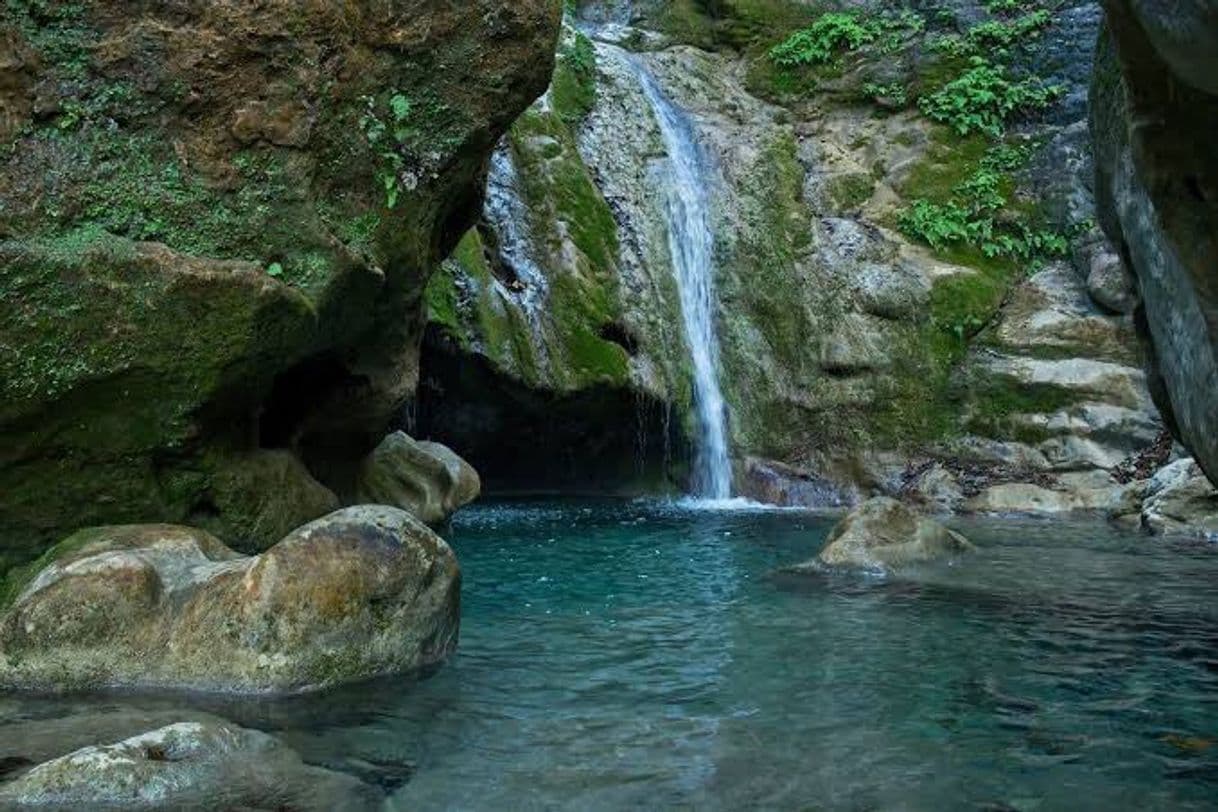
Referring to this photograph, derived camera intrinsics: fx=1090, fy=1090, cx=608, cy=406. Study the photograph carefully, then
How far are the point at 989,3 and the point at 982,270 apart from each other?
262 inches

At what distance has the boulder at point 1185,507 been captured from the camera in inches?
471

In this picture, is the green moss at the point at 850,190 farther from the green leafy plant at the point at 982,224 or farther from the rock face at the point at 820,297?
the green leafy plant at the point at 982,224

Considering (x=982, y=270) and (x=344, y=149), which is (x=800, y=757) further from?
(x=982, y=270)

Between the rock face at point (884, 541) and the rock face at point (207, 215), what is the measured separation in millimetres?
4380

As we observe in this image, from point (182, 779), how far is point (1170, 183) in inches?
170

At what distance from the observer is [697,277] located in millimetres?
17781

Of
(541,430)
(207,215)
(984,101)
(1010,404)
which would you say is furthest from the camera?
(984,101)

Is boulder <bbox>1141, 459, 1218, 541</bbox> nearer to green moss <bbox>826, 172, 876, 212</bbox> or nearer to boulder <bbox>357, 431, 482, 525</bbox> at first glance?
boulder <bbox>357, 431, 482, 525</bbox>

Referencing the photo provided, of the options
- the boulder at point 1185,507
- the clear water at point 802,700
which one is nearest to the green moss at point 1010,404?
the boulder at point 1185,507

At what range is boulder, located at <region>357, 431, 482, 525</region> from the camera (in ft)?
34.9

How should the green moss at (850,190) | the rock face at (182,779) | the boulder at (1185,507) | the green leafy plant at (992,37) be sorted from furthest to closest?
the green leafy plant at (992,37)
the green moss at (850,190)
the boulder at (1185,507)
the rock face at (182,779)

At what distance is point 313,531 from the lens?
5.68 meters

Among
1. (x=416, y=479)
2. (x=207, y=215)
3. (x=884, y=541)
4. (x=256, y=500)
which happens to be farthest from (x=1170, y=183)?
(x=416, y=479)

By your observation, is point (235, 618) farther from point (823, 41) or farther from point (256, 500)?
point (823, 41)
